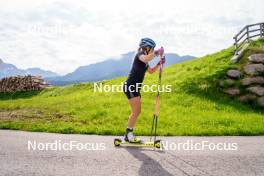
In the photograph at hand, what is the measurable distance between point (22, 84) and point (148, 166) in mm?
37048

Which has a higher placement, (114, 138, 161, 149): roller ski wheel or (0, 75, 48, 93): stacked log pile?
(0, 75, 48, 93): stacked log pile

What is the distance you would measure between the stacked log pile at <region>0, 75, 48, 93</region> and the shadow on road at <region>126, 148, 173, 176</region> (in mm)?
34664

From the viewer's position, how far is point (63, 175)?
6699mm

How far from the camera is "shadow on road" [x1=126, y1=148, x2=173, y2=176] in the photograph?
22.9ft

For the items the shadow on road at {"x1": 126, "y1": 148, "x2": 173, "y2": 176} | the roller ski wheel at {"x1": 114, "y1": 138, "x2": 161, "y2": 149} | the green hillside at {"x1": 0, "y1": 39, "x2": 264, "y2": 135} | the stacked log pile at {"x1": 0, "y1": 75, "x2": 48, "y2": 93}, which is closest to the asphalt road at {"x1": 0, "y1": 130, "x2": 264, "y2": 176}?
the shadow on road at {"x1": 126, "y1": 148, "x2": 173, "y2": 176}

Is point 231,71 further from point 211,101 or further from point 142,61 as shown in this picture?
point 142,61

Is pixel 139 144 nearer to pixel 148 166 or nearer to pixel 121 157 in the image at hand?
pixel 121 157

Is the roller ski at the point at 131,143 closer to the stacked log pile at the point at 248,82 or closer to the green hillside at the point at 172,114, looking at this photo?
the green hillside at the point at 172,114

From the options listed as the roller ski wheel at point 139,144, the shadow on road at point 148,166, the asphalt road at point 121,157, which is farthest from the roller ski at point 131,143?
the shadow on road at point 148,166

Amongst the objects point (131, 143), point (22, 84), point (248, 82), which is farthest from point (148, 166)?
point (22, 84)

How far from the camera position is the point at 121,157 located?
27.2 feet

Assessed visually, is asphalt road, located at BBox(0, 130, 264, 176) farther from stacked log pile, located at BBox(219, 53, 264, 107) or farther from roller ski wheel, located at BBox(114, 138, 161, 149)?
stacked log pile, located at BBox(219, 53, 264, 107)

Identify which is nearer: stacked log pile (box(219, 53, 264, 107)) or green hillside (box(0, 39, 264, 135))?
green hillside (box(0, 39, 264, 135))

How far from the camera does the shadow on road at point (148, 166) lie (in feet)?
22.9
